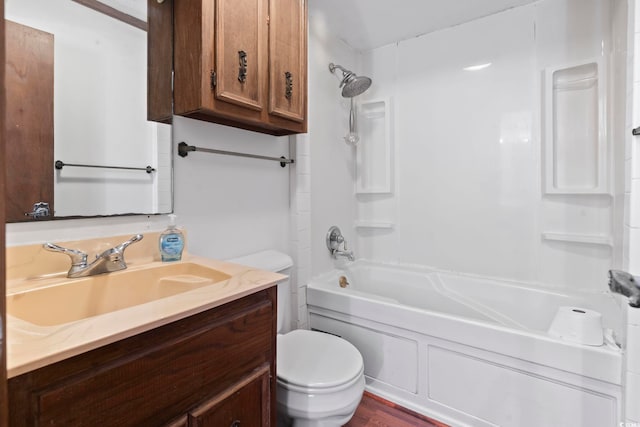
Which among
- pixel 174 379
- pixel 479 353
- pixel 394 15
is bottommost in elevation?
pixel 479 353

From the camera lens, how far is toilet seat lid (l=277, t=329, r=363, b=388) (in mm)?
1182

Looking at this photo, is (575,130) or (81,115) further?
(575,130)

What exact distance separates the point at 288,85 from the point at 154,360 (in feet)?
4.11

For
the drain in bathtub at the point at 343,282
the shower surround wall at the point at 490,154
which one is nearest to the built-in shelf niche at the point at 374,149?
the shower surround wall at the point at 490,154

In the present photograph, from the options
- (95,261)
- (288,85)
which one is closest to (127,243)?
(95,261)

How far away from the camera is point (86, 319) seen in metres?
0.63

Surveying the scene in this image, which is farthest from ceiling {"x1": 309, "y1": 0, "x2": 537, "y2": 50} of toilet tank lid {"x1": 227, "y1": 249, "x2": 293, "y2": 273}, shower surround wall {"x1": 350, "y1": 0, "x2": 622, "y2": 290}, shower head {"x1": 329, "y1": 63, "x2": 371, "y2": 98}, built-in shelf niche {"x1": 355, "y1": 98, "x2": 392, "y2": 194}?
toilet tank lid {"x1": 227, "y1": 249, "x2": 293, "y2": 273}

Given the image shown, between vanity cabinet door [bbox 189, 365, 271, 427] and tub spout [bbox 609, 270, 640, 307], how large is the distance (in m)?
0.93

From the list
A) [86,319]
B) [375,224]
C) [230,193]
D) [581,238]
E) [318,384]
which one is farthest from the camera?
[375,224]

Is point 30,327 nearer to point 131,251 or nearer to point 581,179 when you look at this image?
point 131,251

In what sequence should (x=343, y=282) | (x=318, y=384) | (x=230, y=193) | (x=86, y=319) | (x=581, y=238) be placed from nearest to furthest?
1. (x=86, y=319)
2. (x=318, y=384)
3. (x=230, y=193)
4. (x=581, y=238)
5. (x=343, y=282)

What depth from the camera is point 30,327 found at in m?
0.62

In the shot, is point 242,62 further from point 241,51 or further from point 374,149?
point 374,149

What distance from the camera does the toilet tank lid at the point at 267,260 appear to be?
1.54 metres
